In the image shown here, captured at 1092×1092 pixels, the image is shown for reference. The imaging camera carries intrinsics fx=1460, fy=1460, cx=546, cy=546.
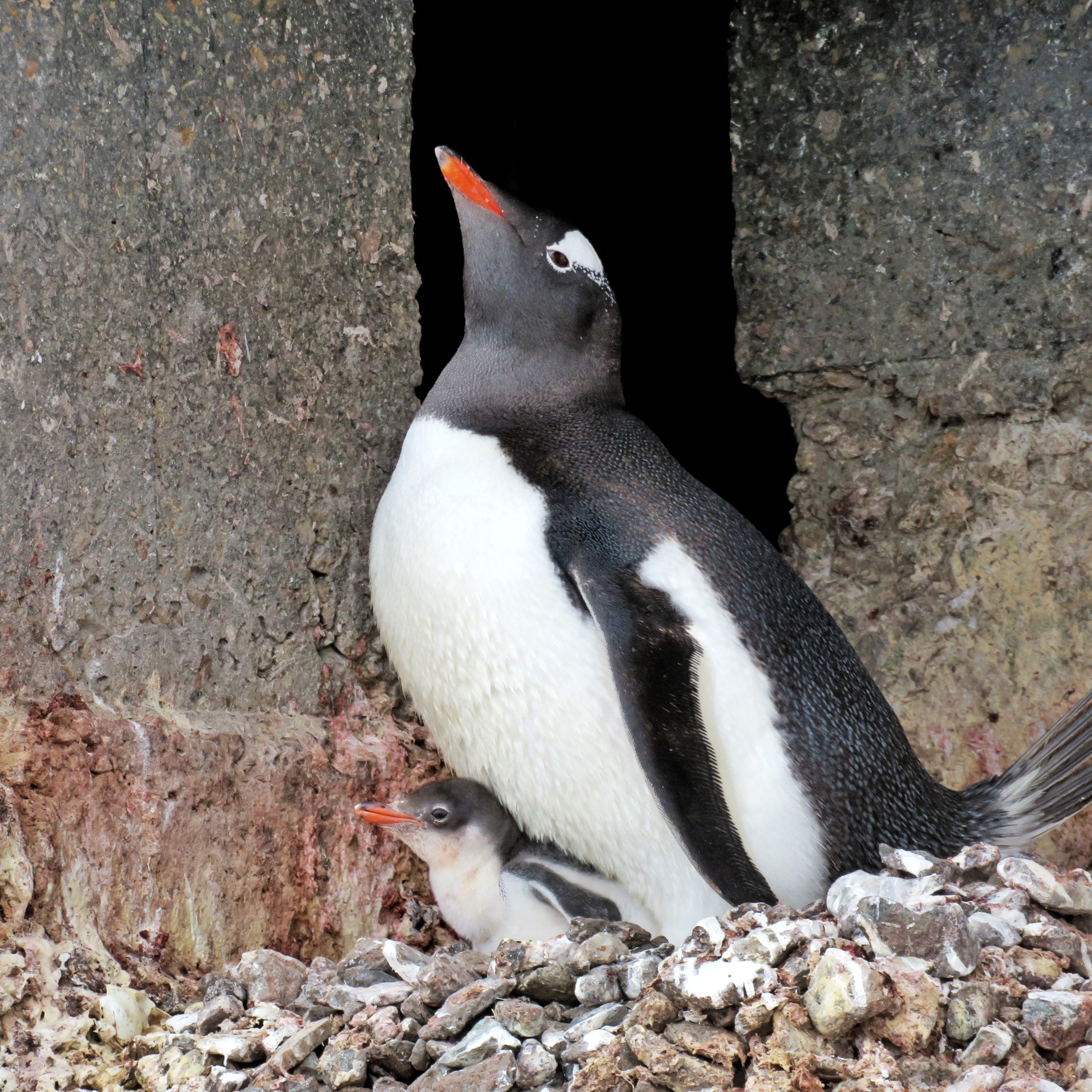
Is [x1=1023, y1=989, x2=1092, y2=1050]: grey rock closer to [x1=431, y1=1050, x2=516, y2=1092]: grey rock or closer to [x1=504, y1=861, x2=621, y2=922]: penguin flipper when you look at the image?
[x1=431, y1=1050, x2=516, y2=1092]: grey rock

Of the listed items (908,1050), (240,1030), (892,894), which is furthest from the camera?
(240,1030)

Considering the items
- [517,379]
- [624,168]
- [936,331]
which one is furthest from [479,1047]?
[624,168]

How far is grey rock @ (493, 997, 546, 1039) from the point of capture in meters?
1.64

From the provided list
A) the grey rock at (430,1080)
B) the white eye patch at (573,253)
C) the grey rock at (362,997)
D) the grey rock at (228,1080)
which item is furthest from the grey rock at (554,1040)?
the white eye patch at (573,253)

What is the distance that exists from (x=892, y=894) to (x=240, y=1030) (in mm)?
807

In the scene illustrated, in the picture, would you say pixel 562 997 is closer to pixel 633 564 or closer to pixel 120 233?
pixel 633 564

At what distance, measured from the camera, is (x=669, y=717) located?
2000mm

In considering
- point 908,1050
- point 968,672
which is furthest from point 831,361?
point 908,1050

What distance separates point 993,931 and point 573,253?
1.40 metres

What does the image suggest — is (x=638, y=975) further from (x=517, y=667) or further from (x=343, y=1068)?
(x=517, y=667)

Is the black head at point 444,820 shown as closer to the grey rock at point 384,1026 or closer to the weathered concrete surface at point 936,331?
the grey rock at point 384,1026

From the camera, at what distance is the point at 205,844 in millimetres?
2041

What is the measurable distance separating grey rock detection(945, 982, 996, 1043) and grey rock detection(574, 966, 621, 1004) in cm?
39

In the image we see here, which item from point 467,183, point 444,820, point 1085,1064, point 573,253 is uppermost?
point 467,183
